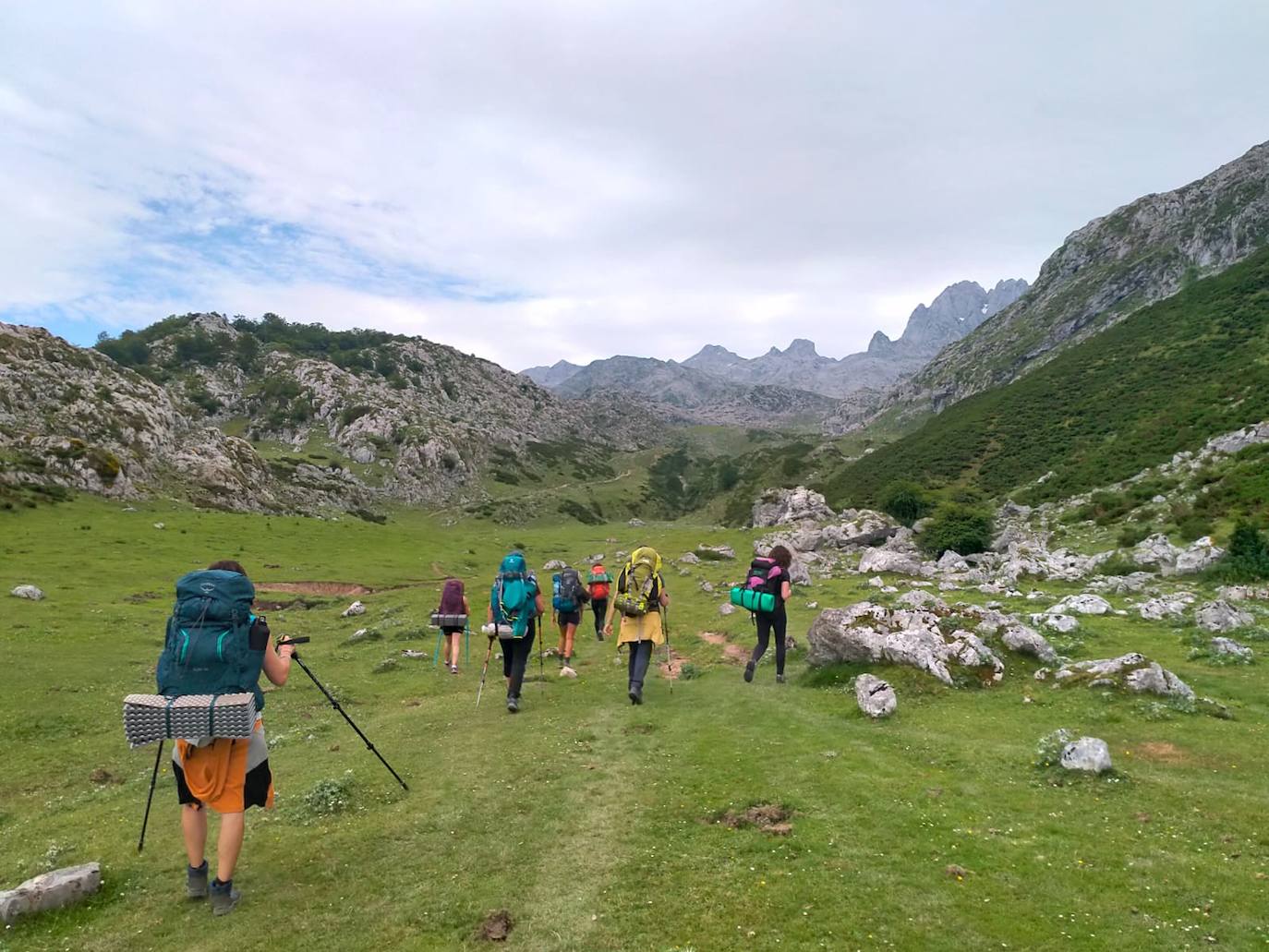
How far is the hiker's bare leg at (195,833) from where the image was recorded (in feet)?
26.0

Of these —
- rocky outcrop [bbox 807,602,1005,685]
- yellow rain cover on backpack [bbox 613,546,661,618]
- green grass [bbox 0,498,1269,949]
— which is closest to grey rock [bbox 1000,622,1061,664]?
green grass [bbox 0,498,1269,949]

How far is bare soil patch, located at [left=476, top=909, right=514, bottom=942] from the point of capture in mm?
7219

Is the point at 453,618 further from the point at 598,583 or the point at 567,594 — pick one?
the point at 598,583

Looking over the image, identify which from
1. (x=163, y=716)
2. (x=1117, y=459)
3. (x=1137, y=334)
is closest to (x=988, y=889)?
(x=163, y=716)

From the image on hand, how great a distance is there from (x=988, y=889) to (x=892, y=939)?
5.94ft

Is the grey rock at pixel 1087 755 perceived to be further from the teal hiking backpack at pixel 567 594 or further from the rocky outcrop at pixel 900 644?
the teal hiking backpack at pixel 567 594

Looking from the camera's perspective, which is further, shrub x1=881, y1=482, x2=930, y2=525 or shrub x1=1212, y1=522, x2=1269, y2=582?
shrub x1=881, y1=482, x2=930, y2=525

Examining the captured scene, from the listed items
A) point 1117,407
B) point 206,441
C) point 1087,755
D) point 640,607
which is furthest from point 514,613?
point 206,441

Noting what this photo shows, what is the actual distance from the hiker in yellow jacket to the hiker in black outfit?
3416 mm

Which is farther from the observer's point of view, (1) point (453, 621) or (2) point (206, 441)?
(2) point (206, 441)

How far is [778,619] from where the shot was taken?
1908 cm

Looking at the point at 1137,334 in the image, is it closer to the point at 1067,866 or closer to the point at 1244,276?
the point at 1244,276

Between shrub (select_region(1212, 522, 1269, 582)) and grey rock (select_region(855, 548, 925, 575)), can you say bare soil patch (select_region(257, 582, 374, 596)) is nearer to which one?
grey rock (select_region(855, 548, 925, 575))

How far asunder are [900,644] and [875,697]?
109 inches
